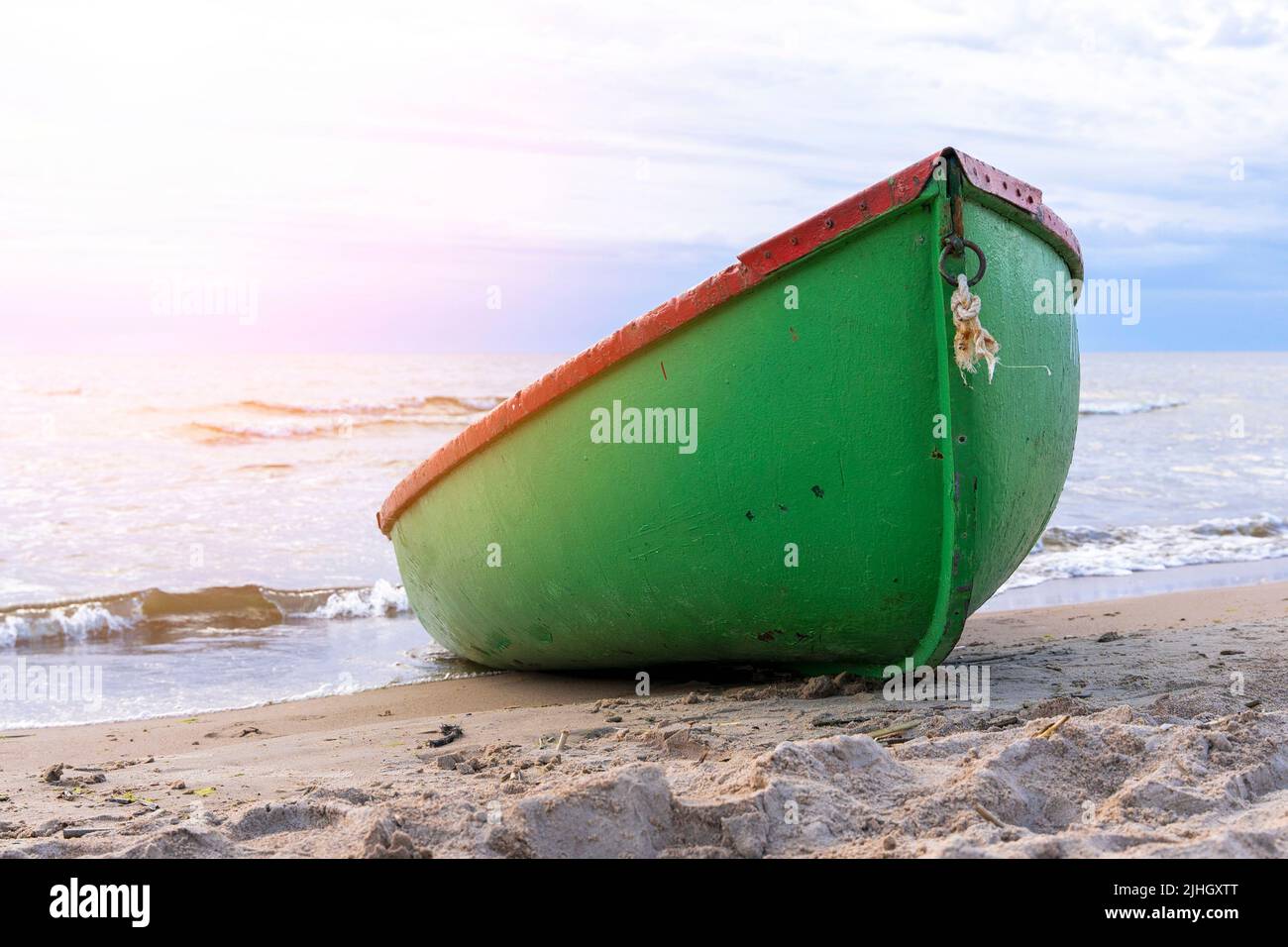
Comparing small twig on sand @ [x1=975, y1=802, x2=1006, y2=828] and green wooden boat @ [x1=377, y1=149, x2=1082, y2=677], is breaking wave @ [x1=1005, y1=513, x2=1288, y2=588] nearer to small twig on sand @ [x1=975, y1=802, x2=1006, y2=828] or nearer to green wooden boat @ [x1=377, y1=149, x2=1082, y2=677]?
green wooden boat @ [x1=377, y1=149, x2=1082, y2=677]

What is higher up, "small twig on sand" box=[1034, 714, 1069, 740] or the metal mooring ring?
the metal mooring ring

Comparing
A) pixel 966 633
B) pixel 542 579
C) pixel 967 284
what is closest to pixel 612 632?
pixel 542 579

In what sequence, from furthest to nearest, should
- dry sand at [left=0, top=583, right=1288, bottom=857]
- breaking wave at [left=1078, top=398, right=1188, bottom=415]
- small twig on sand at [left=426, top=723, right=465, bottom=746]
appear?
breaking wave at [left=1078, top=398, right=1188, bottom=415] < small twig on sand at [left=426, top=723, right=465, bottom=746] < dry sand at [left=0, top=583, right=1288, bottom=857]

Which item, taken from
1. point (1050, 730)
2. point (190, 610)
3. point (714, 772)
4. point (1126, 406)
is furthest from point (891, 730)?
point (1126, 406)

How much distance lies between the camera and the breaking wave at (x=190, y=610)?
6.80 meters

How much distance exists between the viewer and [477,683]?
5180 mm

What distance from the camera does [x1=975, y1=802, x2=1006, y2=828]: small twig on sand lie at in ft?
7.45

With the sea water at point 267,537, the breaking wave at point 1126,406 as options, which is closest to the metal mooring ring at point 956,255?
the sea water at point 267,537

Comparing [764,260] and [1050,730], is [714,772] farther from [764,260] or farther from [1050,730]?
[764,260]

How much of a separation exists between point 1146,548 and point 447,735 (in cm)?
745

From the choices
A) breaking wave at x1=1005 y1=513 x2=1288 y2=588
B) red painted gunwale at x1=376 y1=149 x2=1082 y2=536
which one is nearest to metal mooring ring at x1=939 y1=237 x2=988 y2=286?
red painted gunwale at x1=376 y1=149 x2=1082 y2=536

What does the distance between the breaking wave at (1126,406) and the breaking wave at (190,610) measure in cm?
2329

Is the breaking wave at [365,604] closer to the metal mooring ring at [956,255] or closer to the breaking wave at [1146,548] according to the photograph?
the breaking wave at [1146,548]

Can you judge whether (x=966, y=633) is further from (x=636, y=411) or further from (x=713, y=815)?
(x=713, y=815)
